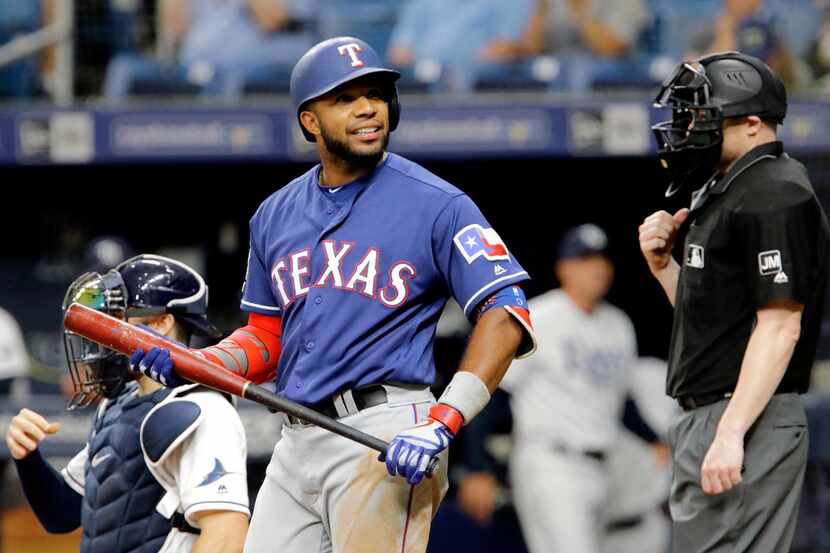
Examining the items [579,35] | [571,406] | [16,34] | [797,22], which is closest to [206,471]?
[571,406]

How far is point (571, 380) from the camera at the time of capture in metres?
6.64

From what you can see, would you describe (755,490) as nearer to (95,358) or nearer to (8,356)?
(95,358)

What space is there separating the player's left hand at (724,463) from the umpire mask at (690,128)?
26.5 inches

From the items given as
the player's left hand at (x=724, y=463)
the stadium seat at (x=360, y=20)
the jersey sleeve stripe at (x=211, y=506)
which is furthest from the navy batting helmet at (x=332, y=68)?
the stadium seat at (x=360, y=20)

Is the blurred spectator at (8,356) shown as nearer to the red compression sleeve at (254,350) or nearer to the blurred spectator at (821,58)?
the red compression sleeve at (254,350)

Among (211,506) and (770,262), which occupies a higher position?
(770,262)

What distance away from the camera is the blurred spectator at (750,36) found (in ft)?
25.7

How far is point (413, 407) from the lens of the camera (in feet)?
10.4

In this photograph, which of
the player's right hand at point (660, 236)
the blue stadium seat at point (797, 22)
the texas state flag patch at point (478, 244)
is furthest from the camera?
the blue stadium seat at point (797, 22)

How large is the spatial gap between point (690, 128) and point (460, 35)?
190 inches

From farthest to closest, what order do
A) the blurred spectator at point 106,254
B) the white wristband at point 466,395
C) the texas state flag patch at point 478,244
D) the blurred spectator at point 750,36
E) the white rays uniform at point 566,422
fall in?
the blurred spectator at point 750,36, the blurred spectator at point 106,254, the white rays uniform at point 566,422, the texas state flag patch at point 478,244, the white wristband at point 466,395

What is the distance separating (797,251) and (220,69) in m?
5.47

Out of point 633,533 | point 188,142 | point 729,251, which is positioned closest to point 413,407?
point 729,251

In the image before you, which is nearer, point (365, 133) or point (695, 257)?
point (365, 133)
